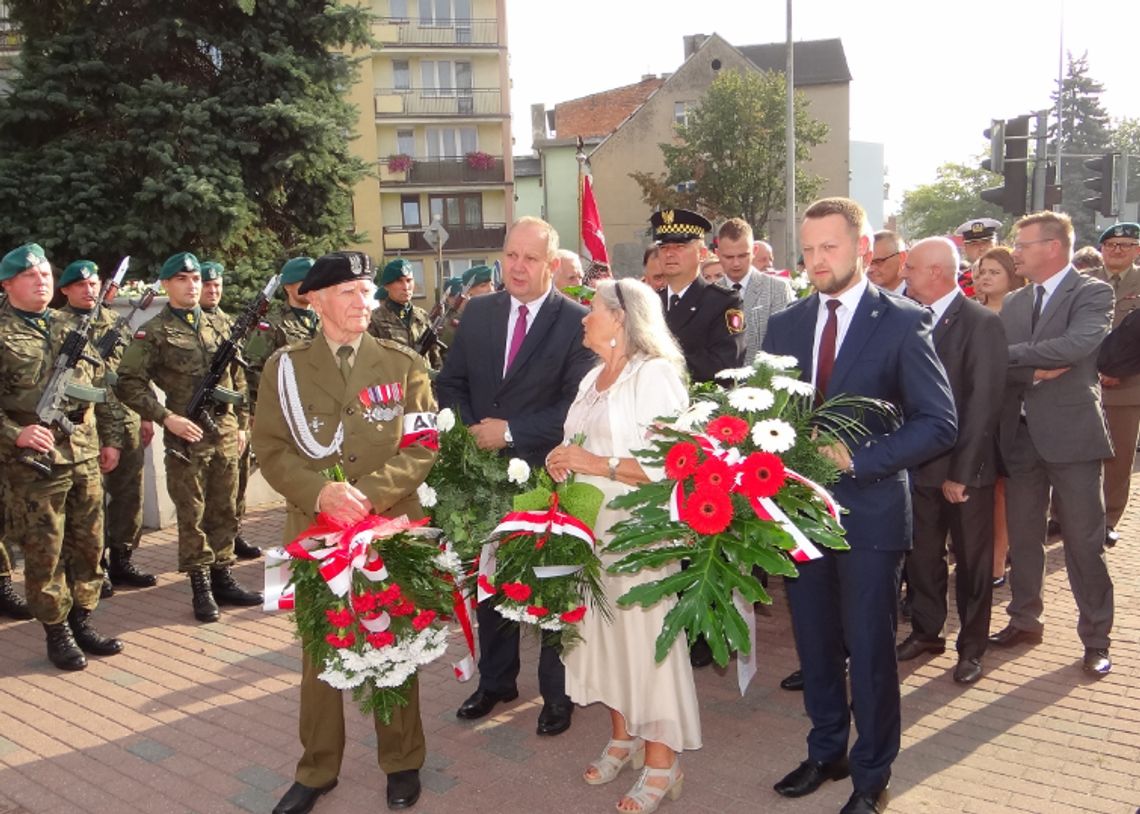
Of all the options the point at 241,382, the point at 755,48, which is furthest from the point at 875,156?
the point at 241,382

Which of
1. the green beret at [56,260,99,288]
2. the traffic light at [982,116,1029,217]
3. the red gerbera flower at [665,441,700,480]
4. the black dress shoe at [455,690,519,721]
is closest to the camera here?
the red gerbera flower at [665,441,700,480]

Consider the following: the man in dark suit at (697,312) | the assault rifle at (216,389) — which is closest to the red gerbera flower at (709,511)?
the man in dark suit at (697,312)

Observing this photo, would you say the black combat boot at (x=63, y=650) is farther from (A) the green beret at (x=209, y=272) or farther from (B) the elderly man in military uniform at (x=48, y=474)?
(A) the green beret at (x=209, y=272)

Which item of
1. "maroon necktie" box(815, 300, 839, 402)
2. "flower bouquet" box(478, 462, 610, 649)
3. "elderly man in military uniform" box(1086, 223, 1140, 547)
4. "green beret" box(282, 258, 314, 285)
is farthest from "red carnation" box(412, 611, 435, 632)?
"elderly man in military uniform" box(1086, 223, 1140, 547)

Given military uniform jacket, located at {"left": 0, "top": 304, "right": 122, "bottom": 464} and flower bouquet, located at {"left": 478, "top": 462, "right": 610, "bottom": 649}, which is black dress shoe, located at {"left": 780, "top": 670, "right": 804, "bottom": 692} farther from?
military uniform jacket, located at {"left": 0, "top": 304, "right": 122, "bottom": 464}

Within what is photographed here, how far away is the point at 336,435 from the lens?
422cm

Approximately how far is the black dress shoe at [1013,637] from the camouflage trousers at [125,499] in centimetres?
630

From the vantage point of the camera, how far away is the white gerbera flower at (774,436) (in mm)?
3334

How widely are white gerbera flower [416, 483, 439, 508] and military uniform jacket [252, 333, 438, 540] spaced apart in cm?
4

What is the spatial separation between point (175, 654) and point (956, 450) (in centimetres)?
482

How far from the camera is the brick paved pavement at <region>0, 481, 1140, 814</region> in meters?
4.30

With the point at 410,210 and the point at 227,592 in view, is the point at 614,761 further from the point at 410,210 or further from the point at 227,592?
the point at 410,210

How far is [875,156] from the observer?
239ft

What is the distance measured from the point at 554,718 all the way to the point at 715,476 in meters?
2.20
